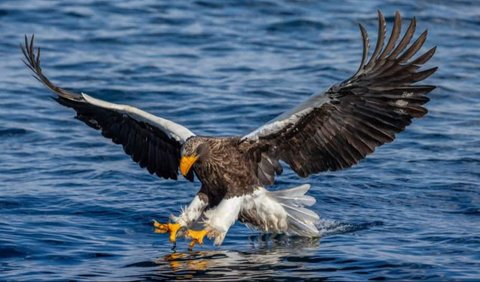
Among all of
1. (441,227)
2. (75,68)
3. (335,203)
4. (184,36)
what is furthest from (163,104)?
(441,227)

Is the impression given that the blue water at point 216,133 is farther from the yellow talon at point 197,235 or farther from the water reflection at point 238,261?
the yellow talon at point 197,235

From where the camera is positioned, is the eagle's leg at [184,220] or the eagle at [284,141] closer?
the eagle at [284,141]

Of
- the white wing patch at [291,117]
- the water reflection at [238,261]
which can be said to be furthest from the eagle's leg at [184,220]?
the white wing patch at [291,117]

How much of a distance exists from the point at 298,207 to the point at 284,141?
0.62 metres

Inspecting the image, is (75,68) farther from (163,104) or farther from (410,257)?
(410,257)

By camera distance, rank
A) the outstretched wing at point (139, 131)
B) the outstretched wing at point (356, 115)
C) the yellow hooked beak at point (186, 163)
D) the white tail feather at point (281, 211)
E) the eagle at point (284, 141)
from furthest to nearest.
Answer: the outstretched wing at point (139, 131), the white tail feather at point (281, 211), the yellow hooked beak at point (186, 163), the eagle at point (284, 141), the outstretched wing at point (356, 115)

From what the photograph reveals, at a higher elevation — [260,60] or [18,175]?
[260,60]

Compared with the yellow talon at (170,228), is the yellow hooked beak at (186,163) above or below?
above

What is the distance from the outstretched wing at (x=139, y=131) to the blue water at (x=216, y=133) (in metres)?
0.53

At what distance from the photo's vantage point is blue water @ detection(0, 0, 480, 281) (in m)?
8.80

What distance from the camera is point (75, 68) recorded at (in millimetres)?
15352

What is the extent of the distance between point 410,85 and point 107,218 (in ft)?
10.1

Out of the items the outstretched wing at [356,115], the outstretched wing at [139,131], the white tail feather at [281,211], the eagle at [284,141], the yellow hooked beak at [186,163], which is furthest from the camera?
the outstretched wing at [139,131]

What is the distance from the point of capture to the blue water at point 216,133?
880cm
